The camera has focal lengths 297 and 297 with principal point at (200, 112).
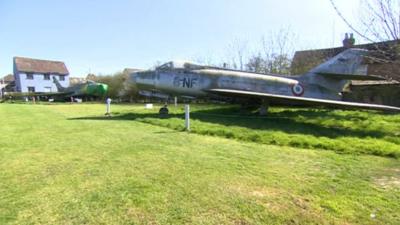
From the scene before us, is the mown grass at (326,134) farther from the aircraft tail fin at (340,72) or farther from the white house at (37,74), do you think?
the white house at (37,74)

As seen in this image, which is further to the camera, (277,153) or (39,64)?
(39,64)

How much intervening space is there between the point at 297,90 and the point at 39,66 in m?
61.1

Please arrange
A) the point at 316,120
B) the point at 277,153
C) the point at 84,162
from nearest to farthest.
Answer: the point at 84,162, the point at 277,153, the point at 316,120

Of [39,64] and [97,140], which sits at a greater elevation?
[39,64]

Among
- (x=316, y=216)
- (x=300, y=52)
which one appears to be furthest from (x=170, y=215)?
(x=300, y=52)

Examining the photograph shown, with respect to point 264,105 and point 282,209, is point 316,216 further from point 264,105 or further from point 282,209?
point 264,105

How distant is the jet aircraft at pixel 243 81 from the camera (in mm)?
14023

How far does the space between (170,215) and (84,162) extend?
284 cm

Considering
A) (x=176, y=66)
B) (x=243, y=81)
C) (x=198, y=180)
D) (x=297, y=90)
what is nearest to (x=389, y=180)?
(x=198, y=180)

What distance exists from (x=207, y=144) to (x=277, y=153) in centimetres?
174

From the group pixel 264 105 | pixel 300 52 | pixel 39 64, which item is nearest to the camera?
pixel 264 105

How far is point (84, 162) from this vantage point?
5.56m

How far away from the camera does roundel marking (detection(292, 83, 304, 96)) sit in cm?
1499

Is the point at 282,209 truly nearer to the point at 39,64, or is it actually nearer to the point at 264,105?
the point at 264,105
